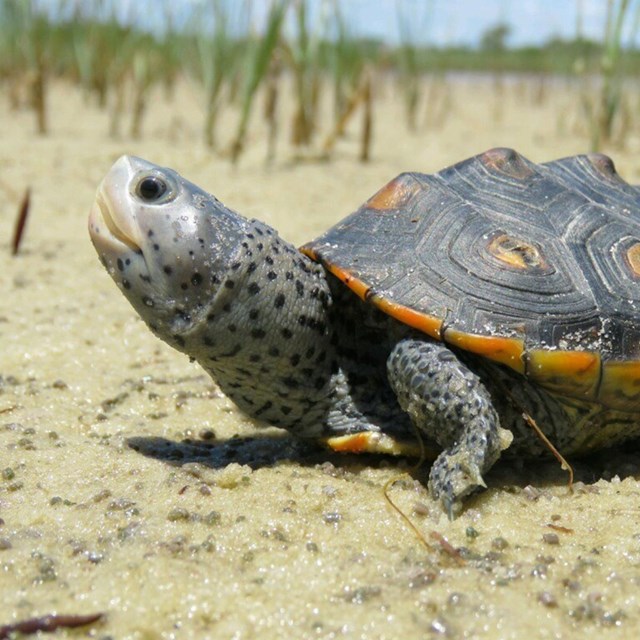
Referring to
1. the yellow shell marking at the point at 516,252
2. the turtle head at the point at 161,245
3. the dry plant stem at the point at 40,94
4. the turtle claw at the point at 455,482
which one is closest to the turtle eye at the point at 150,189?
the turtle head at the point at 161,245

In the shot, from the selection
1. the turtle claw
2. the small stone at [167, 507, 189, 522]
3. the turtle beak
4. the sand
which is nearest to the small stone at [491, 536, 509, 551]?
the sand

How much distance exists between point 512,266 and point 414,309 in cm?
31

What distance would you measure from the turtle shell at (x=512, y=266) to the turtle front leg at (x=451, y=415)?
0.25 ft

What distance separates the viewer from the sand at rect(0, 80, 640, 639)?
1.61 m

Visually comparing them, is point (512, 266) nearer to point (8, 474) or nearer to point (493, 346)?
point (493, 346)

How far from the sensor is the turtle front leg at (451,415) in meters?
2.05

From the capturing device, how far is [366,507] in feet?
6.72

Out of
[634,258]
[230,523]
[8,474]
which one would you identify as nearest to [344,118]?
[634,258]

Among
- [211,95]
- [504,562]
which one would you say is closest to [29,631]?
[504,562]

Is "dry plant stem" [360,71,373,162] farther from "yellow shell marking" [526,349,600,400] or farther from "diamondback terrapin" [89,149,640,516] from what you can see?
"yellow shell marking" [526,349,600,400]

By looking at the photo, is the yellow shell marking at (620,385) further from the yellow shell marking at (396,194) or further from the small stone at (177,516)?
the small stone at (177,516)

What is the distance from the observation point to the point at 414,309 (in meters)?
2.16

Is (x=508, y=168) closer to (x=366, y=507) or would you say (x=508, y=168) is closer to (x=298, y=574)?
(x=366, y=507)

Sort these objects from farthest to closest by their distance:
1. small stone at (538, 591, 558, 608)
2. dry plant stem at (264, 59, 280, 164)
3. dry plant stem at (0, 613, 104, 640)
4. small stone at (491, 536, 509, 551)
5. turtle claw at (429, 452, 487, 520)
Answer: dry plant stem at (264, 59, 280, 164), turtle claw at (429, 452, 487, 520), small stone at (491, 536, 509, 551), small stone at (538, 591, 558, 608), dry plant stem at (0, 613, 104, 640)
